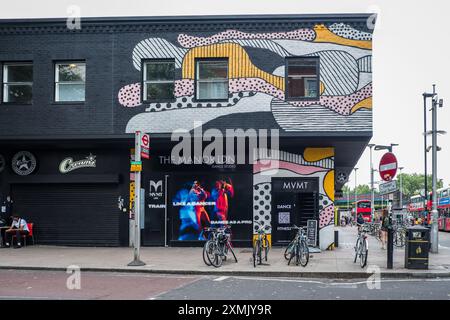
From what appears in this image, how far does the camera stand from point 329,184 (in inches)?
835

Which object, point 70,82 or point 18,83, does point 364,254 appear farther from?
point 18,83

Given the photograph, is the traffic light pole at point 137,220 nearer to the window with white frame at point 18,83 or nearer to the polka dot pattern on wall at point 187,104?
the polka dot pattern on wall at point 187,104

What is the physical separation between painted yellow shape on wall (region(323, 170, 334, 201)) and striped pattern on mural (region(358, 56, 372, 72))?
3835mm

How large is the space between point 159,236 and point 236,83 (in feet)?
21.0

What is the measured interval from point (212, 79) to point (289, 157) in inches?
159

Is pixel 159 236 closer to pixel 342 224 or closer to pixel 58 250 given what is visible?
pixel 58 250

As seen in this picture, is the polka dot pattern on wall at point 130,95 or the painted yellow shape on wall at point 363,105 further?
the polka dot pattern on wall at point 130,95

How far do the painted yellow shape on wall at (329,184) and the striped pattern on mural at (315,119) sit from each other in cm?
186

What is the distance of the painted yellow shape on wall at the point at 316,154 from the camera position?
2139 cm

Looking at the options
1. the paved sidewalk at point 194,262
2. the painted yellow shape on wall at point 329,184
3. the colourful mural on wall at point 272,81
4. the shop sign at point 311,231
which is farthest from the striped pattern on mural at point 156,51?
the shop sign at point 311,231

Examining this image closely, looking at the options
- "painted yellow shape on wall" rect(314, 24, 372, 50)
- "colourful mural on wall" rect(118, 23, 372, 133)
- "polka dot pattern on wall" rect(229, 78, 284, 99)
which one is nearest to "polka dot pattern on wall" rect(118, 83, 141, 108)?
"colourful mural on wall" rect(118, 23, 372, 133)

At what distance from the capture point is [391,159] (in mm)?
15992

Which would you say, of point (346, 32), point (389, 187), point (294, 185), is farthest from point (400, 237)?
point (346, 32)

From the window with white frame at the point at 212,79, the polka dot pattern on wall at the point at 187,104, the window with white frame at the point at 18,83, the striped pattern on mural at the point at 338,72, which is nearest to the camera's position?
the striped pattern on mural at the point at 338,72
